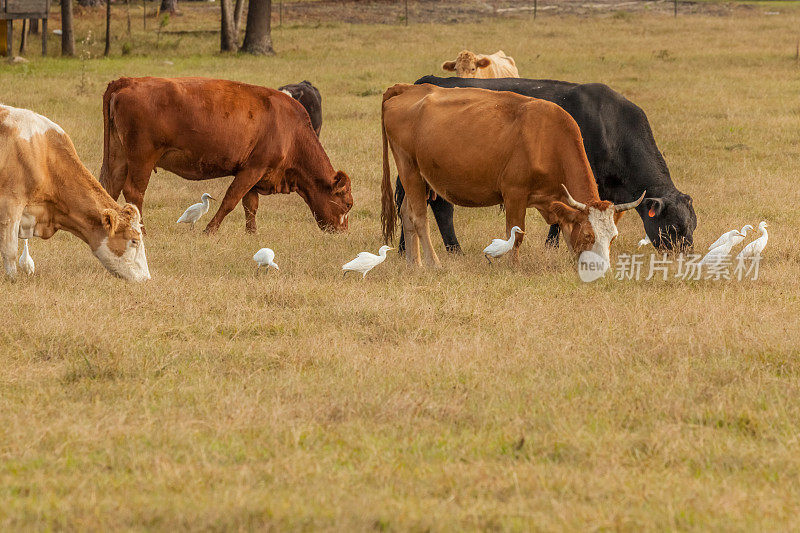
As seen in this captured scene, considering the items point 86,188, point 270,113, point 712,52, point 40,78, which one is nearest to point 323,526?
point 86,188

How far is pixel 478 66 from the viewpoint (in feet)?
61.0

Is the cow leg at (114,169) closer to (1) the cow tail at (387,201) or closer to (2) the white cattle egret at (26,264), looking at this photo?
(2) the white cattle egret at (26,264)

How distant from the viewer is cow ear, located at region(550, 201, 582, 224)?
27.2 ft

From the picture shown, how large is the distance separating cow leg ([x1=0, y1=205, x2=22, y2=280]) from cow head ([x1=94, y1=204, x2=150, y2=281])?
665 mm

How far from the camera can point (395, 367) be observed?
6168 millimetres

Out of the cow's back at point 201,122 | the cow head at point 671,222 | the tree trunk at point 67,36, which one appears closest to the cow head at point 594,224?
the cow head at point 671,222

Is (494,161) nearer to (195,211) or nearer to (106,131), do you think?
(195,211)

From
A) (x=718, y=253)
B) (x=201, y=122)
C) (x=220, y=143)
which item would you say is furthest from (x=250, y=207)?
(x=718, y=253)

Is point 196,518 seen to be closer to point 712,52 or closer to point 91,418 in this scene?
point 91,418

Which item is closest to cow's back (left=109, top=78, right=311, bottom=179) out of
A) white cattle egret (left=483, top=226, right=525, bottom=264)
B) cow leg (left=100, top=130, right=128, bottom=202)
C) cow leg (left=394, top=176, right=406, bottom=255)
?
cow leg (left=100, top=130, right=128, bottom=202)

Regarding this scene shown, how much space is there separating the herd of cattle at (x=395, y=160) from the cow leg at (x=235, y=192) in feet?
0.05

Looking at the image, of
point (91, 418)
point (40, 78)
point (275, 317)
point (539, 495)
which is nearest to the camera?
point (539, 495)

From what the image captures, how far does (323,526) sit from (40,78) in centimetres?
2025

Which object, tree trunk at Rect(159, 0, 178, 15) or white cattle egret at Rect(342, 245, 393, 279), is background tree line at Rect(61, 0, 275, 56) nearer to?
tree trunk at Rect(159, 0, 178, 15)
